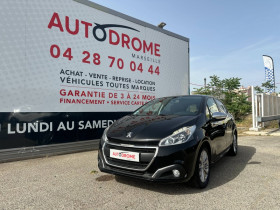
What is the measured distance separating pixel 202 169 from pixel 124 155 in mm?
1195

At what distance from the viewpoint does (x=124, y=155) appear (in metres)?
3.00

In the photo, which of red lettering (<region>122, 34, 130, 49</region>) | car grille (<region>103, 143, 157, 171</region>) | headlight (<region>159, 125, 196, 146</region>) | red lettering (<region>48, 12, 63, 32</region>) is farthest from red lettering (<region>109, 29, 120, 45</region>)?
headlight (<region>159, 125, 196, 146</region>)

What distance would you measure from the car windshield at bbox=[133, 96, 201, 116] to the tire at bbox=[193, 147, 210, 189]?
0.69m

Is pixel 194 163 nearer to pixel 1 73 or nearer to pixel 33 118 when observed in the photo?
pixel 33 118

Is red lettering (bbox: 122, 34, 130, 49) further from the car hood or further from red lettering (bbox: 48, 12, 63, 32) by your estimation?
the car hood

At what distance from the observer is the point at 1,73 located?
4.63 meters

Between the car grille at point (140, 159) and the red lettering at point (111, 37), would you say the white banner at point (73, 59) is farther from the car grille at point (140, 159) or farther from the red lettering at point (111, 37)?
the car grille at point (140, 159)

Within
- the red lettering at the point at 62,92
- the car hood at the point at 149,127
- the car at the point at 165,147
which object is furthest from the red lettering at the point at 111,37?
the car hood at the point at 149,127

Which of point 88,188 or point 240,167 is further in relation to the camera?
point 240,167

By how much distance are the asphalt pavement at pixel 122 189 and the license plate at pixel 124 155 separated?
20.3 inches

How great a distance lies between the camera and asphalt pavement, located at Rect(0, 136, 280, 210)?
2.76m

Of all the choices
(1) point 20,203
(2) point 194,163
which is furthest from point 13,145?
(2) point 194,163

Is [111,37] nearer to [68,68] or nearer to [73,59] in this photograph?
[73,59]

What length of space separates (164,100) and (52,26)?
331cm
